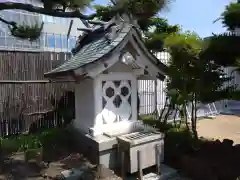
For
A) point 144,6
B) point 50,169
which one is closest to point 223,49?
point 144,6

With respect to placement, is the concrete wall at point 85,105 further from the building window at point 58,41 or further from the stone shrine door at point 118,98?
the building window at point 58,41

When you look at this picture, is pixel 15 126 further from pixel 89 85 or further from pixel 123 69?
pixel 123 69

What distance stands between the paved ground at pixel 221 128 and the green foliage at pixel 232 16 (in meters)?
4.04

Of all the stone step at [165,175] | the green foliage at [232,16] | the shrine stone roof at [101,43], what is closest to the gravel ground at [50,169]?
the stone step at [165,175]

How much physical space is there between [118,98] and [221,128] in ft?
18.8

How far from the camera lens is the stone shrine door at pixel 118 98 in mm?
5062

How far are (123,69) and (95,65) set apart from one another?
0.89 meters

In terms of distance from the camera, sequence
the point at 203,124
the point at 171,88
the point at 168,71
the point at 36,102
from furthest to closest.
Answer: the point at 203,124 → the point at 36,102 → the point at 171,88 → the point at 168,71

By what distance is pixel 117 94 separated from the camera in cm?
523

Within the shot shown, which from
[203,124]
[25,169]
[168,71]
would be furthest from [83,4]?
[203,124]

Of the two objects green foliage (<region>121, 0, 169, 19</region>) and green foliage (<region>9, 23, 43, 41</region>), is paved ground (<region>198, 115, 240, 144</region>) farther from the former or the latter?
green foliage (<region>9, 23, 43, 41</region>)

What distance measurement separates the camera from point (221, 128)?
29.9ft

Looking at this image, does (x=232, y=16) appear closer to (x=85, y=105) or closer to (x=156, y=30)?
(x=85, y=105)

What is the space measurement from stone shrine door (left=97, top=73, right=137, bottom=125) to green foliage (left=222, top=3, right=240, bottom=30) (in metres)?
2.30
